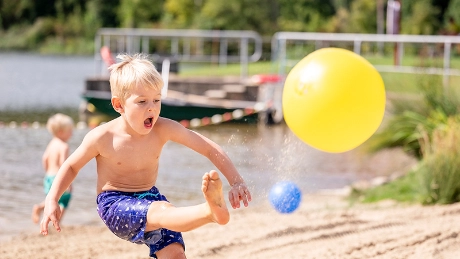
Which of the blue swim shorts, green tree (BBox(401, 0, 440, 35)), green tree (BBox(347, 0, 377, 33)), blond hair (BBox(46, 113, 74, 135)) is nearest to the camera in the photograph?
the blue swim shorts

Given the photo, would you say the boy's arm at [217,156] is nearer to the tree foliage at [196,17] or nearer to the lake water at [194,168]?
the lake water at [194,168]

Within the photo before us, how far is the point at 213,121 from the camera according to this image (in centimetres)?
1611

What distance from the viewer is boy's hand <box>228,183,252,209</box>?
367 cm

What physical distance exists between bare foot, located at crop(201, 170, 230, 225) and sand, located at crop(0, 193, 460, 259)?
2.04m

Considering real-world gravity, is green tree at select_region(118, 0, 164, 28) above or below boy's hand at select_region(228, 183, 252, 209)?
below

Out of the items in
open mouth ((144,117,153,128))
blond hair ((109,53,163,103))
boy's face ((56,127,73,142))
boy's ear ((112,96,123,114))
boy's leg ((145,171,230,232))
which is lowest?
boy's face ((56,127,73,142))

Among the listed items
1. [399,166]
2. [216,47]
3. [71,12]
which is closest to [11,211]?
[399,166]

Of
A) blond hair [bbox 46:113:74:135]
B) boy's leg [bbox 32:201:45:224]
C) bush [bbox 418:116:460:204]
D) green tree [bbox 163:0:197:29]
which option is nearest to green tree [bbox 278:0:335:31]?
green tree [bbox 163:0:197:29]

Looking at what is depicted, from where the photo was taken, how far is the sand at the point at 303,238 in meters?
5.42

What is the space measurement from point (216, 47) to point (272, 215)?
67.9ft

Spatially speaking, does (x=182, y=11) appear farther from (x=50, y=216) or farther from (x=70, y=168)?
(x=50, y=216)

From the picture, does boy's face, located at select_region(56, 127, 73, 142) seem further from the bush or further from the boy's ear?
the bush

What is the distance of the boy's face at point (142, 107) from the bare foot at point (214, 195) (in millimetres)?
672

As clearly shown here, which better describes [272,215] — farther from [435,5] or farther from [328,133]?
[435,5]
